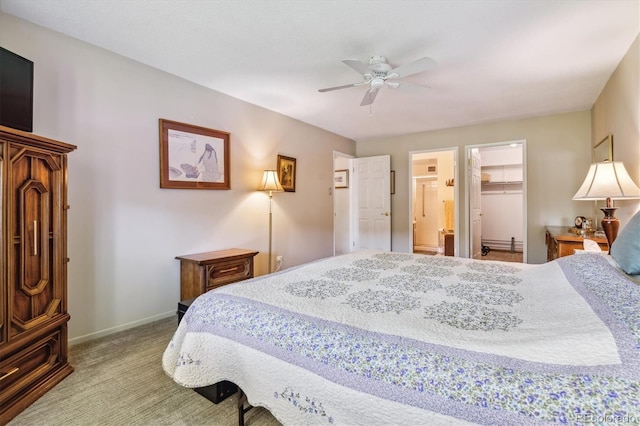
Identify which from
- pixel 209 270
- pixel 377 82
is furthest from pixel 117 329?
pixel 377 82

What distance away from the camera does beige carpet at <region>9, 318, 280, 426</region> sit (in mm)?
1601

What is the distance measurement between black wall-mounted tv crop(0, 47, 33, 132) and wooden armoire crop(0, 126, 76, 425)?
0.21 meters

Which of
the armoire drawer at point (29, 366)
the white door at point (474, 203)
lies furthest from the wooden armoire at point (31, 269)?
the white door at point (474, 203)

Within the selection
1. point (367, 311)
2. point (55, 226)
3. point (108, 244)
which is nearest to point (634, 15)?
point (367, 311)

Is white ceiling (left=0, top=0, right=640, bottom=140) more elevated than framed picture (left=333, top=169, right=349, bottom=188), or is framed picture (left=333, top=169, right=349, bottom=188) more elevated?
white ceiling (left=0, top=0, right=640, bottom=140)

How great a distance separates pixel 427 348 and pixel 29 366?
2.25m

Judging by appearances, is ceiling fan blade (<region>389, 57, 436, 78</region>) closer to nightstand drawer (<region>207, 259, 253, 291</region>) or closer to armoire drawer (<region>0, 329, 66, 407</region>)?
nightstand drawer (<region>207, 259, 253, 291</region>)

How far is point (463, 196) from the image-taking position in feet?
16.6

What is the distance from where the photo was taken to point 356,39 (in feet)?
7.84

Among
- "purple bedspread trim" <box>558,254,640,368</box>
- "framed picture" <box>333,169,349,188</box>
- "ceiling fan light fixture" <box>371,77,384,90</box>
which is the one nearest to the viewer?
A: "purple bedspread trim" <box>558,254,640,368</box>

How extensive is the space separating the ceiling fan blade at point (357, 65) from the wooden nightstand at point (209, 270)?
2095 mm

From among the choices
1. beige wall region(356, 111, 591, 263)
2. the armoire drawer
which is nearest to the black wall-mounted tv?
the armoire drawer

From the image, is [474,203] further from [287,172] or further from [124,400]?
[124,400]

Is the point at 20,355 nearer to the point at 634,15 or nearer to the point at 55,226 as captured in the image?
the point at 55,226
